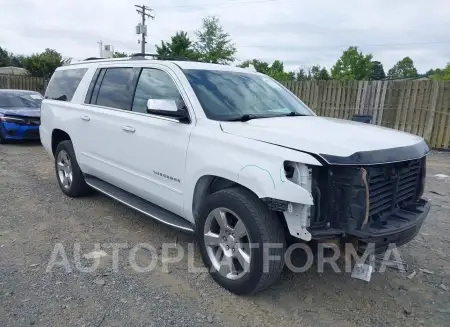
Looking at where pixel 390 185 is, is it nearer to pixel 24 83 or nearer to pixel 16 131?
pixel 16 131

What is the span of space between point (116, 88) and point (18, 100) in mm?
7862

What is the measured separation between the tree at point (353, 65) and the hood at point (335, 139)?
A: 4375 centimetres

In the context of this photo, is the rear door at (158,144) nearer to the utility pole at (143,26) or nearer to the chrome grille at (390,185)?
the chrome grille at (390,185)

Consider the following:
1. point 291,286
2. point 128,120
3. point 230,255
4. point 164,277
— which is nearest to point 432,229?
point 291,286

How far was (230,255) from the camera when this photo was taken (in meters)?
3.05

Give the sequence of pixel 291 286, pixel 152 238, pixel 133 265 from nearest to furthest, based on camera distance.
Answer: pixel 291 286 < pixel 133 265 < pixel 152 238

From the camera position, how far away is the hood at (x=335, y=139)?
2510mm

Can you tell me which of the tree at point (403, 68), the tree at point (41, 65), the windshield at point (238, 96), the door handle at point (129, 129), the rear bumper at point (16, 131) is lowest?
the rear bumper at point (16, 131)

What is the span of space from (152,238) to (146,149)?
3.35 feet

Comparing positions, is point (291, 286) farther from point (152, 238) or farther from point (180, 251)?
point (152, 238)

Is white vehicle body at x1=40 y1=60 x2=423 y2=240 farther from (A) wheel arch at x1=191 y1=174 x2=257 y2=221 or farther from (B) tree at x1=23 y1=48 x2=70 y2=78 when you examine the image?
(B) tree at x1=23 y1=48 x2=70 y2=78

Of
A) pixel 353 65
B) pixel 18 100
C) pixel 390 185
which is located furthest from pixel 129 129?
pixel 353 65

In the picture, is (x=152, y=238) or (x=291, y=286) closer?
(x=291, y=286)

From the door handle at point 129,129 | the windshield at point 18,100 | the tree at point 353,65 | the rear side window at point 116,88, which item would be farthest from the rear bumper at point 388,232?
the tree at point 353,65
